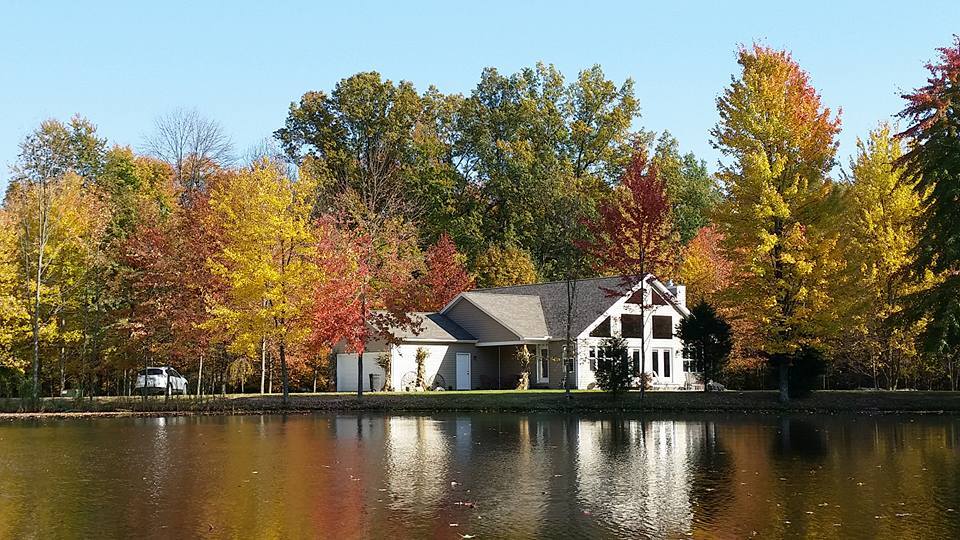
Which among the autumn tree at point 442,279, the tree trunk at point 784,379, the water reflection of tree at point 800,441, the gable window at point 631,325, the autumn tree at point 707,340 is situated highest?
the autumn tree at point 442,279

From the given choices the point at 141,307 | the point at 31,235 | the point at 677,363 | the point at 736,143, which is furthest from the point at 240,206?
the point at 677,363

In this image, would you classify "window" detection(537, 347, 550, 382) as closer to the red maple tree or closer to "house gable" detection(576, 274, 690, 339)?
"house gable" detection(576, 274, 690, 339)

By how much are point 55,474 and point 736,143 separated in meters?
26.9

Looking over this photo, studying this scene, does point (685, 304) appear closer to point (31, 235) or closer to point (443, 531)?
point (31, 235)

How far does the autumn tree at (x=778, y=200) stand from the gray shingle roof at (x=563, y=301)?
1178cm

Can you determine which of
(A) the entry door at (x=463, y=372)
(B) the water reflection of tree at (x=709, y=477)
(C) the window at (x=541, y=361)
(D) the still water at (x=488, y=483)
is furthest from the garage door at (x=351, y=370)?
(B) the water reflection of tree at (x=709, y=477)

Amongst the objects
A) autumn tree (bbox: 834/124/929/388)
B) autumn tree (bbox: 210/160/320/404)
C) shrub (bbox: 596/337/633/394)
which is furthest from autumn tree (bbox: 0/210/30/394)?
autumn tree (bbox: 834/124/929/388)

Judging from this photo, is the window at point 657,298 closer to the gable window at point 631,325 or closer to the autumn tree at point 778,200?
the gable window at point 631,325

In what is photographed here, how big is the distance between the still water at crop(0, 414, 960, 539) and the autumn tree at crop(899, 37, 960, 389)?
3556 mm

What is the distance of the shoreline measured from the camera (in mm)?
33594

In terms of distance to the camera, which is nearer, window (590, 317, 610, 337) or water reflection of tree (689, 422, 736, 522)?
water reflection of tree (689, 422, 736, 522)

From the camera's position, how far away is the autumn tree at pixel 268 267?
3738 cm

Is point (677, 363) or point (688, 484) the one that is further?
point (677, 363)

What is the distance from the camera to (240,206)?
131 feet
